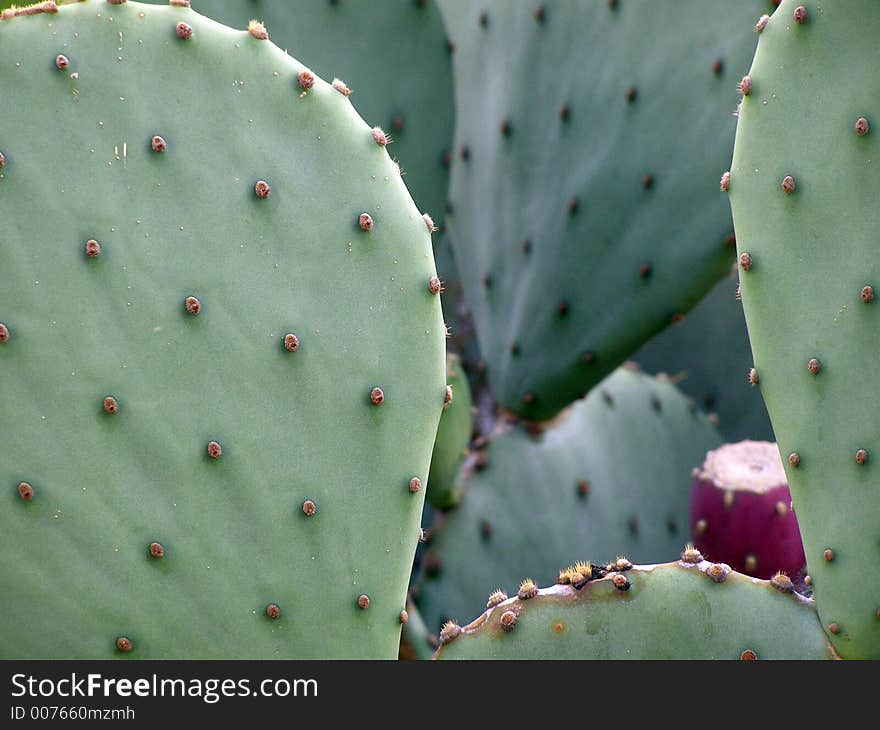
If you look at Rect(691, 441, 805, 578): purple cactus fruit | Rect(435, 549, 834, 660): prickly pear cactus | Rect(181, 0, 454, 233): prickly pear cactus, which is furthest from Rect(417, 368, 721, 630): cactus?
Rect(435, 549, 834, 660): prickly pear cactus

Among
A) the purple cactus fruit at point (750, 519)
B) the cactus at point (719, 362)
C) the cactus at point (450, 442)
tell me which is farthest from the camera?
the cactus at point (719, 362)

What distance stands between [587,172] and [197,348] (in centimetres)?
82

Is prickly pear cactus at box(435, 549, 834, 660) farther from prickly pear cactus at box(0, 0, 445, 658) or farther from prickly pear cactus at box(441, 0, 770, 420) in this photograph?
prickly pear cactus at box(441, 0, 770, 420)

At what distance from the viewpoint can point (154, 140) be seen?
1081mm

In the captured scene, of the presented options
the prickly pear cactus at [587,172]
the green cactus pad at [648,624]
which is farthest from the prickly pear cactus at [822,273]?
the prickly pear cactus at [587,172]

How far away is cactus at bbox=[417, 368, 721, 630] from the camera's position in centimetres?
179

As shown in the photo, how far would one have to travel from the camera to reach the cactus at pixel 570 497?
1.79 metres

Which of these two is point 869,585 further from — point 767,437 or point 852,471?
point 767,437

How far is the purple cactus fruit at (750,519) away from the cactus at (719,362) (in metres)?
0.52

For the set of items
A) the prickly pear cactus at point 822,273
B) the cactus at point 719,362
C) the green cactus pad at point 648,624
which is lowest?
the green cactus pad at point 648,624

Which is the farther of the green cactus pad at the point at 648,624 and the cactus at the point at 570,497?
the cactus at the point at 570,497

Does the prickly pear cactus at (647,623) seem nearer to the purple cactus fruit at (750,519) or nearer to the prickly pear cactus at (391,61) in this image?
the purple cactus fruit at (750,519)

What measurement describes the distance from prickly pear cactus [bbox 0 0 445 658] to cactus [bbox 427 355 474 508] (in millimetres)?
634
